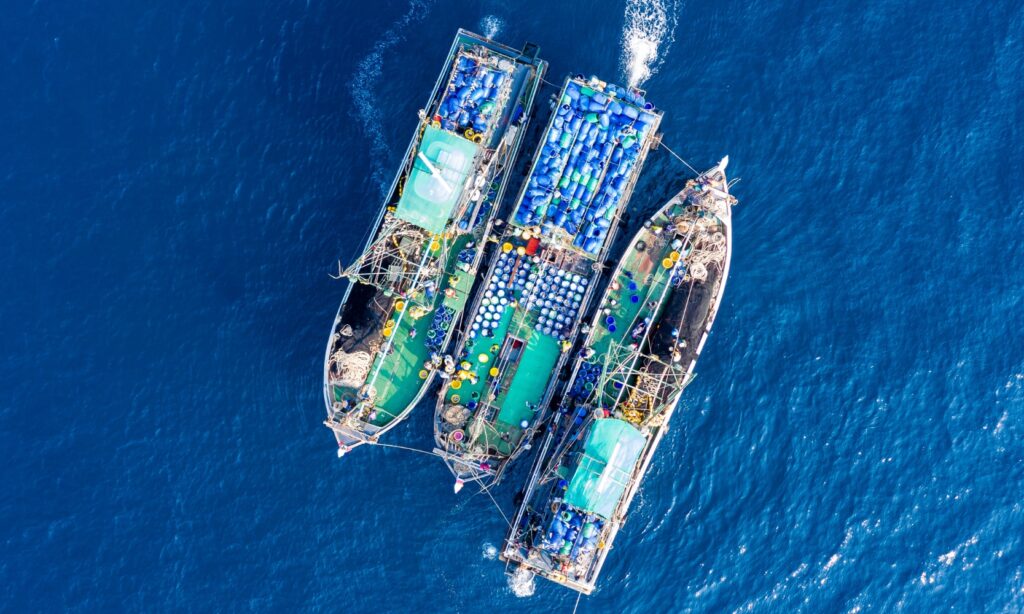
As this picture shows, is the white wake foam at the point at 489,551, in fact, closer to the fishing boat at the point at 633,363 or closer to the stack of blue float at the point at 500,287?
the fishing boat at the point at 633,363

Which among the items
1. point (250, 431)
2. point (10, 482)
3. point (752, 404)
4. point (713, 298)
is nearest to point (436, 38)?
point (713, 298)

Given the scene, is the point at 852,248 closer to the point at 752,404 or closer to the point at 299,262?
the point at 752,404

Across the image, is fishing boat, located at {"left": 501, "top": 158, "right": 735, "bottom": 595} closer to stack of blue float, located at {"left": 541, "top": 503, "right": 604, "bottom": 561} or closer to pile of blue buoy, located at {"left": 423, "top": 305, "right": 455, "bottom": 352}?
stack of blue float, located at {"left": 541, "top": 503, "right": 604, "bottom": 561}

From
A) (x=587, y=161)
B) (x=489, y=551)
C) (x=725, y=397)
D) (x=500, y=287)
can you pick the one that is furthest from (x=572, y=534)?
(x=587, y=161)

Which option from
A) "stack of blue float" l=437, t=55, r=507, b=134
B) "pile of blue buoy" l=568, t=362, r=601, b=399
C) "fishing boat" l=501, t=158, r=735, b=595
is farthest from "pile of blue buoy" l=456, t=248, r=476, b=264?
"pile of blue buoy" l=568, t=362, r=601, b=399

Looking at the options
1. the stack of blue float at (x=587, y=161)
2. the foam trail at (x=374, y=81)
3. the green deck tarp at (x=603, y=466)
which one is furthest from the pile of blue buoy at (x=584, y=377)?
the foam trail at (x=374, y=81)
